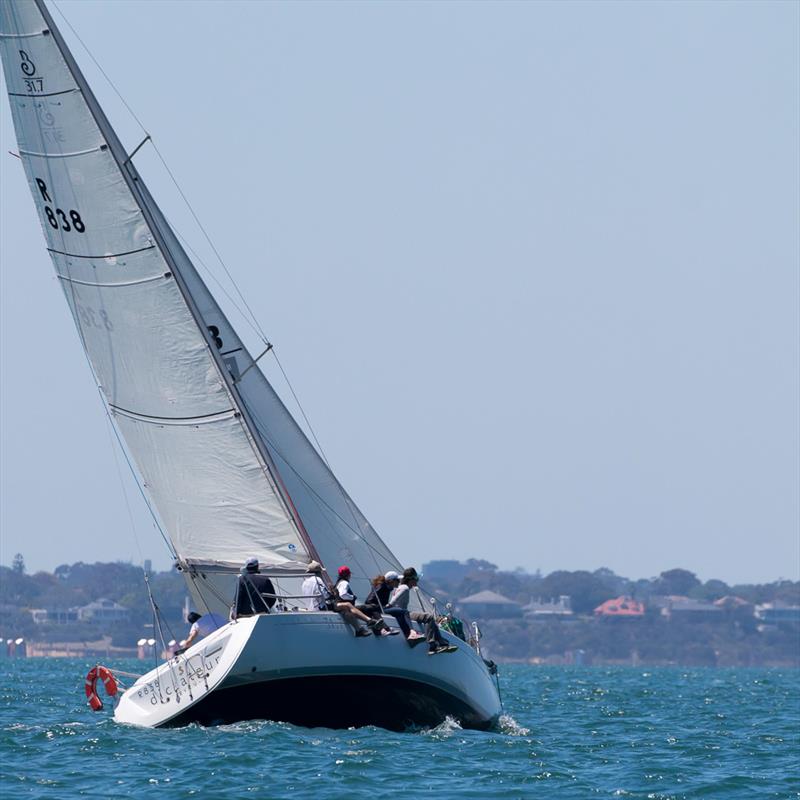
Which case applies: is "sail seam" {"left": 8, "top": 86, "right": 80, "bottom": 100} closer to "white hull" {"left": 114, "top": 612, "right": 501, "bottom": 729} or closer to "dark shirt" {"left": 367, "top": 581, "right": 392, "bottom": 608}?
"white hull" {"left": 114, "top": 612, "right": 501, "bottom": 729}

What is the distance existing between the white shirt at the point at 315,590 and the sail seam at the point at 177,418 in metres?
2.31

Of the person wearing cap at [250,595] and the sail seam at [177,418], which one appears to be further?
the sail seam at [177,418]

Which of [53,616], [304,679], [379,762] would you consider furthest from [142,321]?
[53,616]

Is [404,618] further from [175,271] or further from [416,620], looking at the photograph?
[175,271]

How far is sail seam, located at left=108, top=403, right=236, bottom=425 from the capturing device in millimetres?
23672

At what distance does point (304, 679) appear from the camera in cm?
2206

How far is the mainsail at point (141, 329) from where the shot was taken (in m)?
23.7

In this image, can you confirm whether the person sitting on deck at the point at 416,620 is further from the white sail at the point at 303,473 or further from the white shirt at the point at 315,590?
the white sail at the point at 303,473

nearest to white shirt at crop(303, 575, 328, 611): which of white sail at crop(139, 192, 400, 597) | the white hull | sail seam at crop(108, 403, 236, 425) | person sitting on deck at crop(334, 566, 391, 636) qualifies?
person sitting on deck at crop(334, 566, 391, 636)

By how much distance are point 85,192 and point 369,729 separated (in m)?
Result: 7.60

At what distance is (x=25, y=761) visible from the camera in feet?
70.2

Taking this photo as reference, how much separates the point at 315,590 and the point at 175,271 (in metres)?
4.38

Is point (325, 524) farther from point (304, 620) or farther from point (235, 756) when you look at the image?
point (235, 756)

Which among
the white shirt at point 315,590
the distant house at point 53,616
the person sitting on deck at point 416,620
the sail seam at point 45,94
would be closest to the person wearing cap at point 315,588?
the white shirt at point 315,590
